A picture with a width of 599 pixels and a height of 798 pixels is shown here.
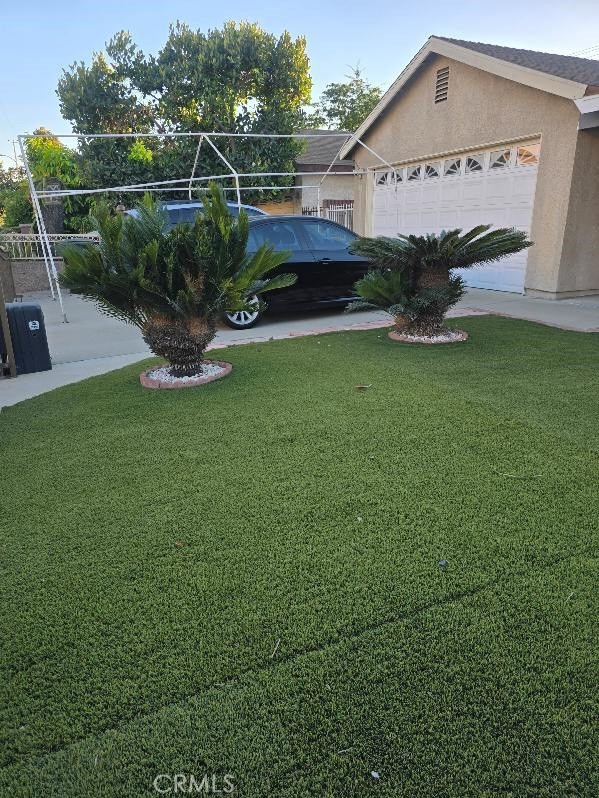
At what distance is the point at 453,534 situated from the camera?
2.76 metres

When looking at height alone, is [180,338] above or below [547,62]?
below

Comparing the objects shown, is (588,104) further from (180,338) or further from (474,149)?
(180,338)

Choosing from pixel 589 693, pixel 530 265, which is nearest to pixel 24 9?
pixel 530 265

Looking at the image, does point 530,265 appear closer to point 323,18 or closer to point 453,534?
point 453,534

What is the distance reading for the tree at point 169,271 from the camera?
17.0ft

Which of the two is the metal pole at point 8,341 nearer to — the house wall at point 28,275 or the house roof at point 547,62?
the house roof at point 547,62

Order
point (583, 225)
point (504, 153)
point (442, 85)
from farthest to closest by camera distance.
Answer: point (442, 85) → point (504, 153) → point (583, 225)

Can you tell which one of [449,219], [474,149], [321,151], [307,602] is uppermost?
[321,151]

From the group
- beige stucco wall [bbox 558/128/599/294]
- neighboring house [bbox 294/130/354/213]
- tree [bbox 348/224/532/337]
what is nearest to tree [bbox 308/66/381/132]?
neighboring house [bbox 294/130/354/213]

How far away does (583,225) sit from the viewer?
9.35 m

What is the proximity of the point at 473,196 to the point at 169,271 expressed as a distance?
8297 millimetres

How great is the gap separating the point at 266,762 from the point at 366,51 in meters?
37.3

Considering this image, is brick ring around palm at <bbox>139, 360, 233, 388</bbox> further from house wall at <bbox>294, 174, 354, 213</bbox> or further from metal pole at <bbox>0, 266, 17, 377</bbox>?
house wall at <bbox>294, 174, 354, 213</bbox>

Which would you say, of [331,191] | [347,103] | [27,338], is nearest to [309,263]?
[27,338]
